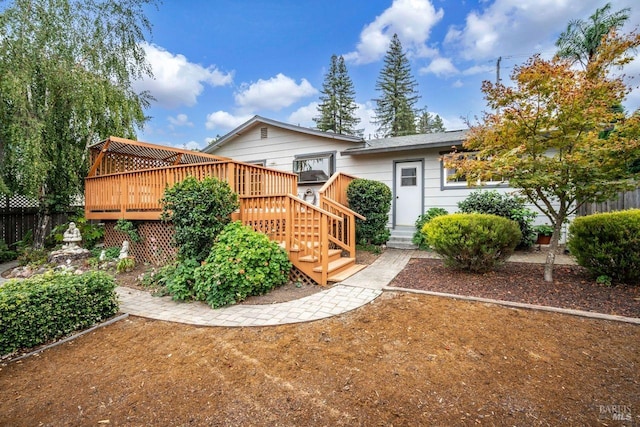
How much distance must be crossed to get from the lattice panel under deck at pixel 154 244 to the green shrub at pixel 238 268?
2389mm

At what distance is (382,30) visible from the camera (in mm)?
10758

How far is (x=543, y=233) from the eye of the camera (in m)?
6.79

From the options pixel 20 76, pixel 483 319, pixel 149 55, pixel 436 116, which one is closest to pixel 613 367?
pixel 483 319

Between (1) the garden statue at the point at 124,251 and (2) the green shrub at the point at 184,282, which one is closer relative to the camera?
(2) the green shrub at the point at 184,282

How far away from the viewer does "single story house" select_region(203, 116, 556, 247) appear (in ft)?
25.7

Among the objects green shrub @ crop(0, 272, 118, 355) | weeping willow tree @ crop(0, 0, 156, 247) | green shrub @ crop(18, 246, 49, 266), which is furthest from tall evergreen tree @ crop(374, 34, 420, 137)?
green shrub @ crop(0, 272, 118, 355)

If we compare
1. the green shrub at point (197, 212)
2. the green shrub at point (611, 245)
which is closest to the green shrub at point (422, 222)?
the green shrub at point (611, 245)

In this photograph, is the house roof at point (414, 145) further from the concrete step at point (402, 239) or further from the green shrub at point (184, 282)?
the green shrub at point (184, 282)

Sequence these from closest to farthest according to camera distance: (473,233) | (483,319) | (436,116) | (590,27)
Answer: (483,319) < (473,233) < (590,27) < (436,116)

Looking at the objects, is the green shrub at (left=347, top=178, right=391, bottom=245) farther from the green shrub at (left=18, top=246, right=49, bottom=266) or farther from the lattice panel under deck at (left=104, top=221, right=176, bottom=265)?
the green shrub at (left=18, top=246, right=49, bottom=266)

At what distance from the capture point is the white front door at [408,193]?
27.0ft

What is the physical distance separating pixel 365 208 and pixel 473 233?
3104 millimetres

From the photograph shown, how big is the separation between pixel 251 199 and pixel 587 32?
1762cm

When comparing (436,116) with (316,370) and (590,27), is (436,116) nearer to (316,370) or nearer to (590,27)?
(590,27)
